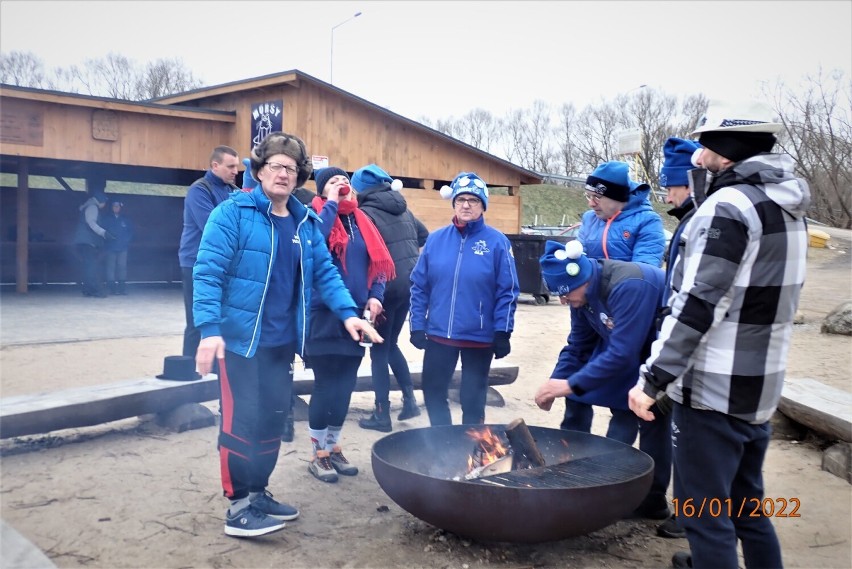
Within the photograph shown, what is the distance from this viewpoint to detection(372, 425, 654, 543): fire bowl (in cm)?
307

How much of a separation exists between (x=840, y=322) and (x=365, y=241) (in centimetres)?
793

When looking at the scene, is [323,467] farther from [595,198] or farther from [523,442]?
[595,198]

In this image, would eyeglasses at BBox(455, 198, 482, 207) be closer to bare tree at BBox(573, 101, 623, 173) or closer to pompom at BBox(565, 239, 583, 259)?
pompom at BBox(565, 239, 583, 259)

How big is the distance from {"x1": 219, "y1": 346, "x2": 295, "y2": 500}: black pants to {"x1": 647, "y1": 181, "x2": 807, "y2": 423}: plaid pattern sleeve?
1959 millimetres

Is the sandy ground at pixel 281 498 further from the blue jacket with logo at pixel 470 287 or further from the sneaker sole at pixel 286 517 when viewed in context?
the blue jacket with logo at pixel 470 287

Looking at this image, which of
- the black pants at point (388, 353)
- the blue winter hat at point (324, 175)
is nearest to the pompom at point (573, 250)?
the blue winter hat at point (324, 175)

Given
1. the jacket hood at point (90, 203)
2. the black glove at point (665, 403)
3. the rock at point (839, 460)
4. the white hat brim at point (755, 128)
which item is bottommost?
the rock at point (839, 460)

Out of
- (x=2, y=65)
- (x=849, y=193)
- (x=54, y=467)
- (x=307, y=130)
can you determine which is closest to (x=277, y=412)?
(x=54, y=467)

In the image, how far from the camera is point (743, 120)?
8.46 ft

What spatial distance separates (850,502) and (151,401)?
468 cm

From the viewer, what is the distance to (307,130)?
44.3ft

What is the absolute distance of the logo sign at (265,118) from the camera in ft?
43.8

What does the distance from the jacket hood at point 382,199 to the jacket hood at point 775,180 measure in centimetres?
313

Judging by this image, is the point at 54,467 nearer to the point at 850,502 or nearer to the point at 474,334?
the point at 474,334
